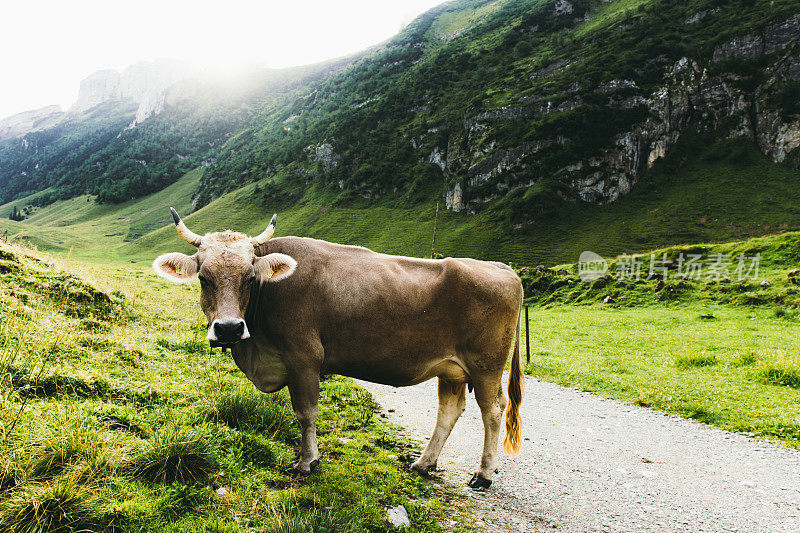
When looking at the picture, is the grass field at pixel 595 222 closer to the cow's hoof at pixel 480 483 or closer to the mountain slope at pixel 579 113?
the mountain slope at pixel 579 113

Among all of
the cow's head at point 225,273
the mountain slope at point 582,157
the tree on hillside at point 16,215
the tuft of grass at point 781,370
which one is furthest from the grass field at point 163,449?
the tree on hillside at point 16,215

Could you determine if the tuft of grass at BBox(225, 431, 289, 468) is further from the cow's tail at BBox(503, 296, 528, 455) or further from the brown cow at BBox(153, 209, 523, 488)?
the cow's tail at BBox(503, 296, 528, 455)

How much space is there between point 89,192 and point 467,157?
606 ft

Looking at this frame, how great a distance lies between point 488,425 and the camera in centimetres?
567

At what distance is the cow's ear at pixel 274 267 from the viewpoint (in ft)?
15.8

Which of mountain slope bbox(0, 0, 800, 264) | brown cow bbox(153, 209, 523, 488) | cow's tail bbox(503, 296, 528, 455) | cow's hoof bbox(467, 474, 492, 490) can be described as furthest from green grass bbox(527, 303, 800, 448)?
mountain slope bbox(0, 0, 800, 264)

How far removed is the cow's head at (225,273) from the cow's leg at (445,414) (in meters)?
3.12

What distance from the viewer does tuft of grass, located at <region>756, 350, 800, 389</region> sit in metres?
9.81

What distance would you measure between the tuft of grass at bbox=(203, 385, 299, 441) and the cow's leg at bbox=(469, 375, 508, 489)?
2.91 m

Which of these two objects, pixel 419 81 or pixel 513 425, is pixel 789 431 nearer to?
pixel 513 425

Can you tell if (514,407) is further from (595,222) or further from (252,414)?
(595,222)

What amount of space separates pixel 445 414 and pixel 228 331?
361 cm

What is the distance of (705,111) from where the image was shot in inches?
3334

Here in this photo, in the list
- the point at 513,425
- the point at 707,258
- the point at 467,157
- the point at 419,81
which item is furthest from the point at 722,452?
the point at 419,81
